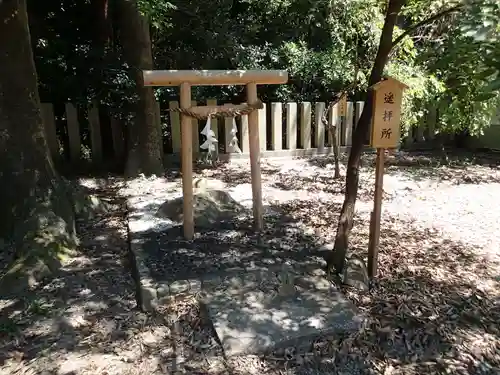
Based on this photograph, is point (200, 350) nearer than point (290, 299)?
Yes

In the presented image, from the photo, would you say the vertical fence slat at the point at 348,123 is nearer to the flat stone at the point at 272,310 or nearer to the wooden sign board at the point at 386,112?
the wooden sign board at the point at 386,112

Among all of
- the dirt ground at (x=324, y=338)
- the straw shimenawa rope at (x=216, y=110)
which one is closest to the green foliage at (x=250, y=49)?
the straw shimenawa rope at (x=216, y=110)

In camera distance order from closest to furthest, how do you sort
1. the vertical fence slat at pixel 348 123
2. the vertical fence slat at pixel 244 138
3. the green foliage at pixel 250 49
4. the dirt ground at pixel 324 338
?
the dirt ground at pixel 324 338 < the green foliage at pixel 250 49 < the vertical fence slat at pixel 244 138 < the vertical fence slat at pixel 348 123

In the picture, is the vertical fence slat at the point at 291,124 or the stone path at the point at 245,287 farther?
the vertical fence slat at the point at 291,124

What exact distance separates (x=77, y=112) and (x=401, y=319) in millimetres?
5992

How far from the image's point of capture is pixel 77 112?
23.6ft

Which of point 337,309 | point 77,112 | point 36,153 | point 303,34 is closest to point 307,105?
point 303,34

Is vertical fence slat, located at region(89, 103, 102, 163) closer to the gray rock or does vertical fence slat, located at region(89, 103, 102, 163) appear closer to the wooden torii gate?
the wooden torii gate

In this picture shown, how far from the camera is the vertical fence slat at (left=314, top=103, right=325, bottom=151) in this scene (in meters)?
8.62

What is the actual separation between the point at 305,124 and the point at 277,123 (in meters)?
0.58

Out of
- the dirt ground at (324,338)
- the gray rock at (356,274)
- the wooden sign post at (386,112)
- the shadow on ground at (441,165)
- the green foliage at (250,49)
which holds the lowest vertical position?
the dirt ground at (324,338)

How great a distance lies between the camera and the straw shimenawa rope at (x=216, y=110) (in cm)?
381

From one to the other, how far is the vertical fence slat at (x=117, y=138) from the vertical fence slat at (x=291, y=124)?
3.01 metres

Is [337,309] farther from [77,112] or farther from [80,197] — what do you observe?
[77,112]
